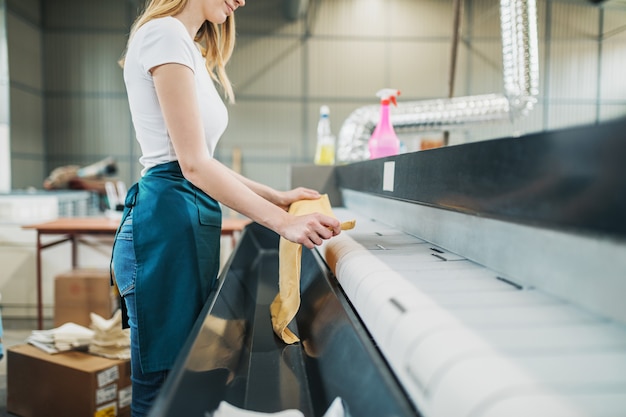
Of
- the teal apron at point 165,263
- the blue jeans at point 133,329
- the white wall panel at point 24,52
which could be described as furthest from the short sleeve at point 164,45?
the white wall panel at point 24,52

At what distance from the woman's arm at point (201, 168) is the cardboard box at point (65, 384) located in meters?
1.40

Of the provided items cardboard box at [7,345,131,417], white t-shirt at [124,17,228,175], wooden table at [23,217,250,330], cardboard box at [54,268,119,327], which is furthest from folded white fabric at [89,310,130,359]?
white t-shirt at [124,17,228,175]

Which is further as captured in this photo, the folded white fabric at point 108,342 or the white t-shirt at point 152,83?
the folded white fabric at point 108,342

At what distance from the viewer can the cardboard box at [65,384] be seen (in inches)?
79.5

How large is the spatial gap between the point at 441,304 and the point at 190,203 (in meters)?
0.68

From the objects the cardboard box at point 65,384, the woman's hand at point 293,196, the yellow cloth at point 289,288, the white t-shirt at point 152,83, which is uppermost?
the white t-shirt at point 152,83

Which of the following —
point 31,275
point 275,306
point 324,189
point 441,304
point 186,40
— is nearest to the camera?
point 441,304

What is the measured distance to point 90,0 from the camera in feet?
29.7

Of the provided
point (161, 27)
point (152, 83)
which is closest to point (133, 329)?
point (152, 83)

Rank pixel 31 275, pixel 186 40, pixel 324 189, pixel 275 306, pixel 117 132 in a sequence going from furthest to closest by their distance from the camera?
pixel 117 132, pixel 31 275, pixel 324 189, pixel 275 306, pixel 186 40

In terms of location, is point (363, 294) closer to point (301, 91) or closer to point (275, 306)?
point (275, 306)

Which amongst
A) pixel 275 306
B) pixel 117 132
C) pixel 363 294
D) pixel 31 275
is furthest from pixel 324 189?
pixel 117 132

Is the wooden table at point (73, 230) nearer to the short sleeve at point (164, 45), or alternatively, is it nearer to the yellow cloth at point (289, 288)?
the yellow cloth at point (289, 288)

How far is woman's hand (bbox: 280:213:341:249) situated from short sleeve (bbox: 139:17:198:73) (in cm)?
40
